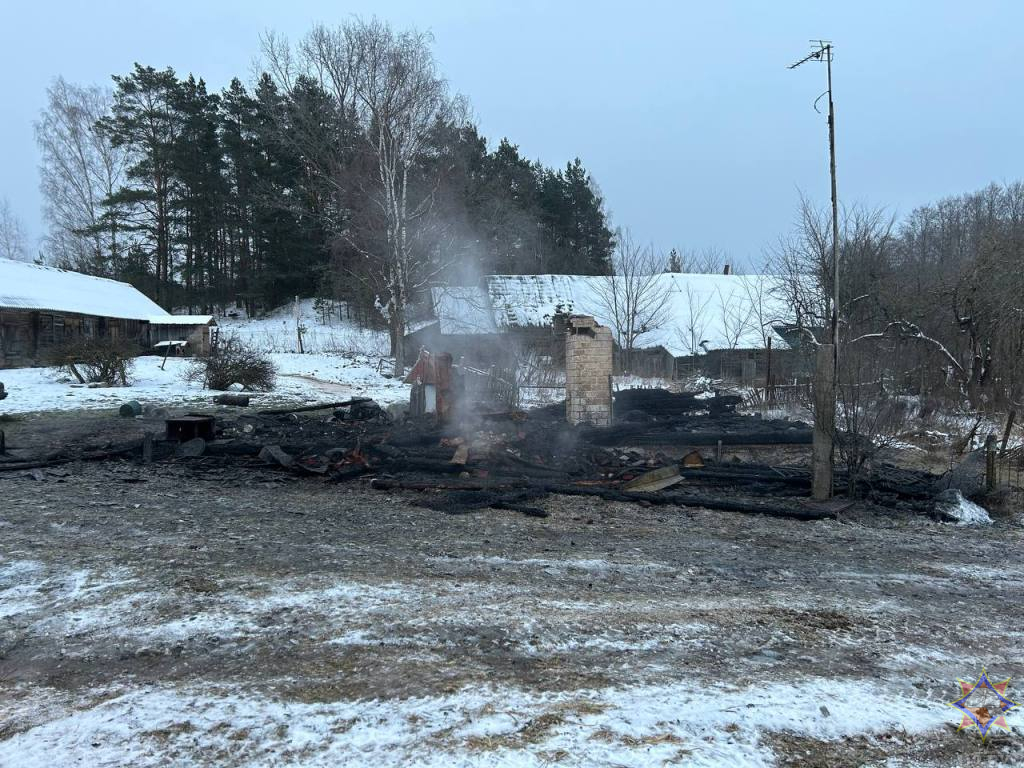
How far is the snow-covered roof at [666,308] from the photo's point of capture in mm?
29891

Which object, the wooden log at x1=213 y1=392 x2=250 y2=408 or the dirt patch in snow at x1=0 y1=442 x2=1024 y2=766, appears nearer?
the dirt patch in snow at x1=0 y1=442 x2=1024 y2=766

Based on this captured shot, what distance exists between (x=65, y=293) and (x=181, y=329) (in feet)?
19.3

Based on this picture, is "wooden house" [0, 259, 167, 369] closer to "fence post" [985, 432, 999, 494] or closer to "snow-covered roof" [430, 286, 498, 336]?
"snow-covered roof" [430, 286, 498, 336]

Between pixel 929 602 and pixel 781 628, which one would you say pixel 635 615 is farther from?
pixel 929 602

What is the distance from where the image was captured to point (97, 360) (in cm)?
1817

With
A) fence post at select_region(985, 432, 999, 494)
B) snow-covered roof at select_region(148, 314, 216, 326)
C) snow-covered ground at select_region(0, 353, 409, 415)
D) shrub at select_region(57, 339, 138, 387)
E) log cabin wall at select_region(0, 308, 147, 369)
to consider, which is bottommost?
fence post at select_region(985, 432, 999, 494)

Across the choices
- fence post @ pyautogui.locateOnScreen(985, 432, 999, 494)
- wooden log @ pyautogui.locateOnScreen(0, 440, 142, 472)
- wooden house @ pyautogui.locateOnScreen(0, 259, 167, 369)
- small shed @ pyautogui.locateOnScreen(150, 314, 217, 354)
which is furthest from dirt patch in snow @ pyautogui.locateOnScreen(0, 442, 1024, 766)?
small shed @ pyautogui.locateOnScreen(150, 314, 217, 354)

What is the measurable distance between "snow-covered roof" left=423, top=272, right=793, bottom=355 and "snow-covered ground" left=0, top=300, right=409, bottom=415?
16.3ft

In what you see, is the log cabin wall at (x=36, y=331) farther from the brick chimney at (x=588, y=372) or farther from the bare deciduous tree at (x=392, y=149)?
the brick chimney at (x=588, y=372)

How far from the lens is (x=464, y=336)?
28.2 m

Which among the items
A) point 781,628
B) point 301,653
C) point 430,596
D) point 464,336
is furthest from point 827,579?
point 464,336

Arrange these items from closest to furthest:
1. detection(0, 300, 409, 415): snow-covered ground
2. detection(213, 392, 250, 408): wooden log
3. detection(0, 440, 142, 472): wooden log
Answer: detection(0, 440, 142, 472): wooden log < detection(213, 392, 250, 408): wooden log < detection(0, 300, 409, 415): snow-covered ground

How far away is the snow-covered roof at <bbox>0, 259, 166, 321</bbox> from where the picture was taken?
89.9 ft

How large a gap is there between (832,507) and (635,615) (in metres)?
4.47
